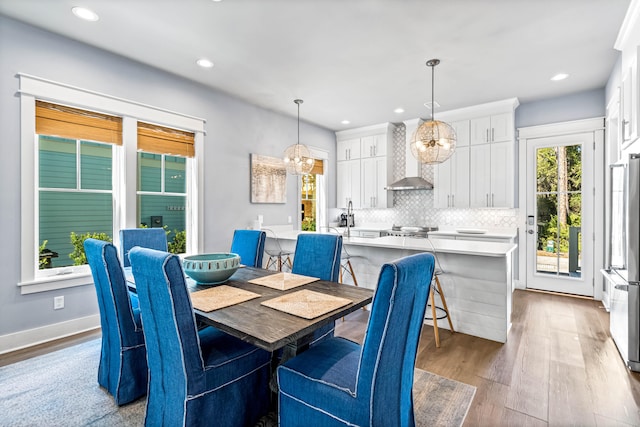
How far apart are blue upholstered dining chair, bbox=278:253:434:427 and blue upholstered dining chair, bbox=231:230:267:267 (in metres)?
1.54

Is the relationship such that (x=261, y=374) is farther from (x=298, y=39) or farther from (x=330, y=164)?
(x=330, y=164)

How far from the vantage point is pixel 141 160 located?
141 inches

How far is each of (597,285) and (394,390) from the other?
444cm

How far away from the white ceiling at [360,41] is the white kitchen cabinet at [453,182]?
1062mm

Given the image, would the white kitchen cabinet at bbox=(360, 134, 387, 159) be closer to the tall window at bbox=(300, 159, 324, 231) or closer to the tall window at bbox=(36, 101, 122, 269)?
the tall window at bbox=(300, 159, 324, 231)

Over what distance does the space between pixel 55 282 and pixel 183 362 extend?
235 centimetres

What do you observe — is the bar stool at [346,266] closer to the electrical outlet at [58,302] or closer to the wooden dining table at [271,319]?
the wooden dining table at [271,319]

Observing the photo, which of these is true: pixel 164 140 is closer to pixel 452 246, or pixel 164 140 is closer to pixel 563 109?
pixel 452 246

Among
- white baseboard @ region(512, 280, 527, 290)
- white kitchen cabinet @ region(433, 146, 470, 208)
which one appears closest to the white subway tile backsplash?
white kitchen cabinet @ region(433, 146, 470, 208)

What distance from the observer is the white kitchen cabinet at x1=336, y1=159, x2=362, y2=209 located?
6.20m

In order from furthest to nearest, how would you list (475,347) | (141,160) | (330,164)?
1. (330,164)
2. (141,160)
3. (475,347)

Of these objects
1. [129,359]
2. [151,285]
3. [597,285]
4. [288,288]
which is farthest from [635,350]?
[129,359]

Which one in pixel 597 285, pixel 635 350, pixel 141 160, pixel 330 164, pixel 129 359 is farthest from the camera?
pixel 330 164

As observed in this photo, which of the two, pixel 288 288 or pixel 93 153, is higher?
pixel 93 153
